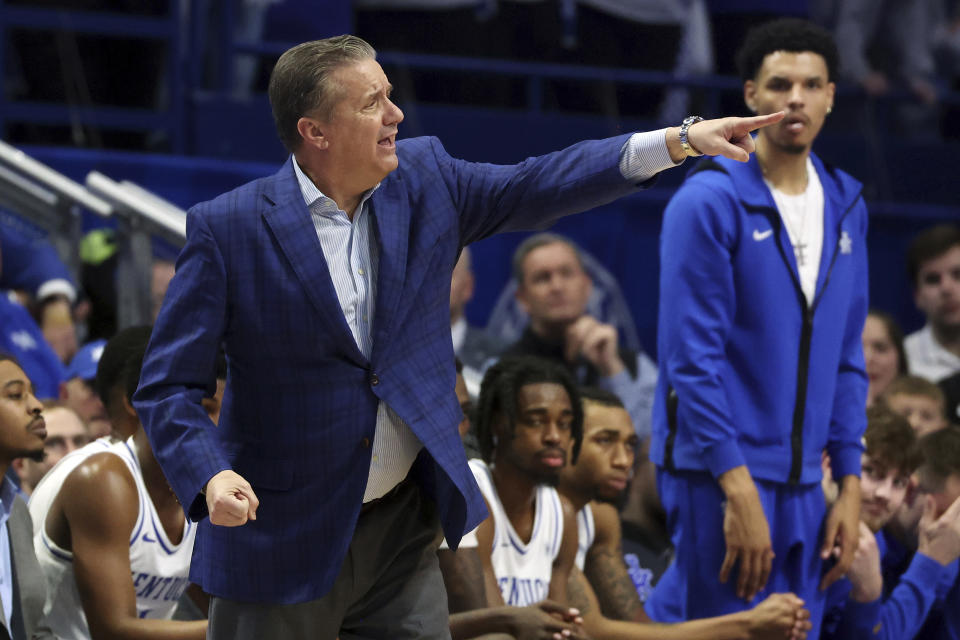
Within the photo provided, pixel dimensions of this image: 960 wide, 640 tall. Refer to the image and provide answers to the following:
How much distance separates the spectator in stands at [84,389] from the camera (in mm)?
5625

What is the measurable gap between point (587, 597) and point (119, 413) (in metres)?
1.54

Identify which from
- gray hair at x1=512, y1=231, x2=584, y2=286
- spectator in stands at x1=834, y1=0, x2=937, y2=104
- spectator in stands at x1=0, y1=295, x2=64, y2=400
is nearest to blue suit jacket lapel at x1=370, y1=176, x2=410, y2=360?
spectator in stands at x1=0, y1=295, x2=64, y2=400

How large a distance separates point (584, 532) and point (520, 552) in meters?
0.43

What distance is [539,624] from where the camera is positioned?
161 inches

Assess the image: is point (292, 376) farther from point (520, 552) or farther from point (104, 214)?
point (104, 214)

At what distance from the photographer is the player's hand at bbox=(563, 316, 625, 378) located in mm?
6359

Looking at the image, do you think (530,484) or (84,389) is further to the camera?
(84,389)

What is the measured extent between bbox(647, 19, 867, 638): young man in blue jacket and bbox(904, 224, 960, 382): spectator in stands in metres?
2.68

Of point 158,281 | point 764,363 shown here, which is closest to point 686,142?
point 764,363

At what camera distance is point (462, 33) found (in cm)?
845

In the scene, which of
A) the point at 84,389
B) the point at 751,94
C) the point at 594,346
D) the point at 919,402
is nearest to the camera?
the point at 751,94

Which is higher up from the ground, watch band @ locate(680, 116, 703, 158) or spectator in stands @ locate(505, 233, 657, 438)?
watch band @ locate(680, 116, 703, 158)

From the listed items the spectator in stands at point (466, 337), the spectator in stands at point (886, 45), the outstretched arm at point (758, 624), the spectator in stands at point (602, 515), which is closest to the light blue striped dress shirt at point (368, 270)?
the outstretched arm at point (758, 624)

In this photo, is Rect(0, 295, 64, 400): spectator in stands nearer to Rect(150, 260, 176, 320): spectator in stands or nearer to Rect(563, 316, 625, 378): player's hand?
Rect(150, 260, 176, 320): spectator in stands
